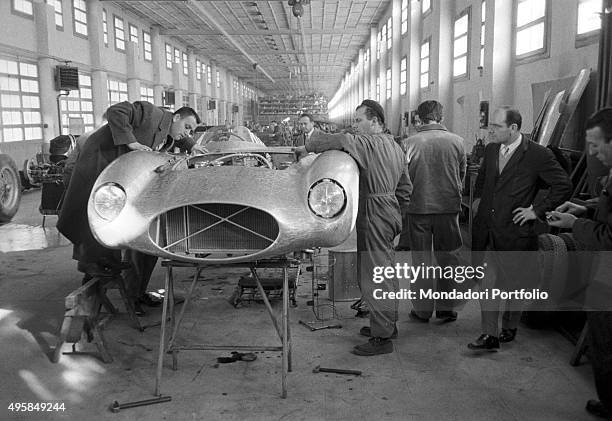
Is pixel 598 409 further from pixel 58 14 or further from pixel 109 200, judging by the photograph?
pixel 58 14

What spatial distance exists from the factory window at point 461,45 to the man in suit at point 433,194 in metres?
7.29

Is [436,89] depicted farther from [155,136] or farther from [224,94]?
[224,94]

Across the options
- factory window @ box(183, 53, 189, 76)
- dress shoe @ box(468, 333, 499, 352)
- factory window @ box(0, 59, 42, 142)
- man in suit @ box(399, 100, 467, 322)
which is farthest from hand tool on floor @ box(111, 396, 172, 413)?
factory window @ box(183, 53, 189, 76)

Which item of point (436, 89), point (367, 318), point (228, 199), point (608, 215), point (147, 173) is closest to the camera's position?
point (608, 215)

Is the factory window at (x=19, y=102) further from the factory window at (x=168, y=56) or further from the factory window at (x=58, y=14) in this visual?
the factory window at (x=168, y=56)

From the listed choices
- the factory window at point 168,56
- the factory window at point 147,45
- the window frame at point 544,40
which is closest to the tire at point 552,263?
the window frame at point 544,40

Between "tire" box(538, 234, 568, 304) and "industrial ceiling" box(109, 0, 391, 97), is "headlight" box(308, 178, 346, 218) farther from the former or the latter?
"industrial ceiling" box(109, 0, 391, 97)

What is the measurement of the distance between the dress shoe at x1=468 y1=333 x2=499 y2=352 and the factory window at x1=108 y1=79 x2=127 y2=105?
17436mm

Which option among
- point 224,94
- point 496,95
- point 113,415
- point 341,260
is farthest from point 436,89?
point 224,94

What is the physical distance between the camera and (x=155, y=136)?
4.15 m

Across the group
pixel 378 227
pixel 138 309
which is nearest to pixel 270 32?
pixel 138 309

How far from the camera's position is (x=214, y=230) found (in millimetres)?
2818

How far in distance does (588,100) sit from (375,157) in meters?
2.99

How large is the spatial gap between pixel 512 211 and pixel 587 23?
3586mm
